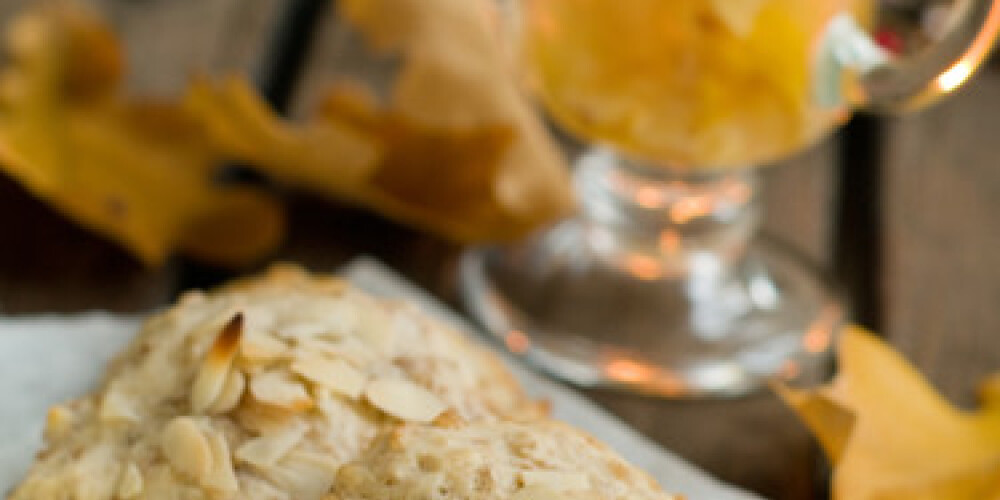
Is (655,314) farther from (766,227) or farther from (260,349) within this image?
(260,349)

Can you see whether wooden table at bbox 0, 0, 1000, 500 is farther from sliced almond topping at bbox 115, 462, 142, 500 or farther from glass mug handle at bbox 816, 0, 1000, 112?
sliced almond topping at bbox 115, 462, 142, 500

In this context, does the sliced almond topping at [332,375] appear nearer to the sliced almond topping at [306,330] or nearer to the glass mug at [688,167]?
the sliced almond topping at [306,330]

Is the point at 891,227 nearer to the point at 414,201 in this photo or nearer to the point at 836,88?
the point at 836,88

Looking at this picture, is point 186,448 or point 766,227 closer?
point 186,448

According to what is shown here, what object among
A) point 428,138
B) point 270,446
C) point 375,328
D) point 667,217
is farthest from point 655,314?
point 270,446

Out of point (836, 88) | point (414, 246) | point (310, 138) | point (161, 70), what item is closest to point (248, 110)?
point (310, 138)

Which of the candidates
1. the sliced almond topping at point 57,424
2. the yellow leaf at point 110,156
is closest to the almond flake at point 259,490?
the sliced almond topping at point 57,424
